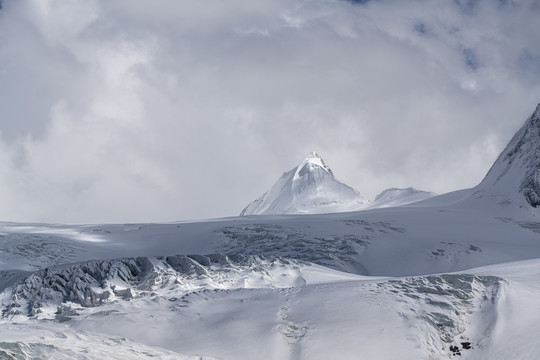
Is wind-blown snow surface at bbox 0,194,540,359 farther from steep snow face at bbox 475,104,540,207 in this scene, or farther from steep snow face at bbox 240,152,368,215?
steep snow face at bbox 240,152,368,215

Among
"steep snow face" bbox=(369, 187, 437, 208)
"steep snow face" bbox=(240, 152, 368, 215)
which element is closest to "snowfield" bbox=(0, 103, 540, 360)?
"steep snow face" bbox=(369, 187, 437, 208)

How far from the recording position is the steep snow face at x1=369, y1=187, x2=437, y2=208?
144 m

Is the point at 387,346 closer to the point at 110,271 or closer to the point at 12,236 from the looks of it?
the point at 110,271

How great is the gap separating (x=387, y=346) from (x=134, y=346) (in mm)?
12369

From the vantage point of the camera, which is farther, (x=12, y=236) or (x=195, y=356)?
(x=12, y=236)

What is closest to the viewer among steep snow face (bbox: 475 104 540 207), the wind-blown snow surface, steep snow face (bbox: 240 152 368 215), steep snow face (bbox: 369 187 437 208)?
the wind-blown snow surface

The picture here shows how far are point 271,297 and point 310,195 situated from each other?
13603 cm

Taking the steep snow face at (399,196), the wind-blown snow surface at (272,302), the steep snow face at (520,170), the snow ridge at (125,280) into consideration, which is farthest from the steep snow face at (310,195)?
the snow ridge at (125,280)

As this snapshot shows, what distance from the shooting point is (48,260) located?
65.9 m

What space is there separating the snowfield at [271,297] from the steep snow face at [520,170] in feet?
91.8

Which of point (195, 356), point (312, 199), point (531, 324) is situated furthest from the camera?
point (312, 199)

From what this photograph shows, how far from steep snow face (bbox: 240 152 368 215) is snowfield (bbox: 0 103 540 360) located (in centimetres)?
9726

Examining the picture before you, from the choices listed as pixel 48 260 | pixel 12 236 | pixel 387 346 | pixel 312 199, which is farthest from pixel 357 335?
pixel 312 199

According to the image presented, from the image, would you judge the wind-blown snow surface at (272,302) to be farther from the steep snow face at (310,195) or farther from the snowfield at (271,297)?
the steep snow face at (310,195)
